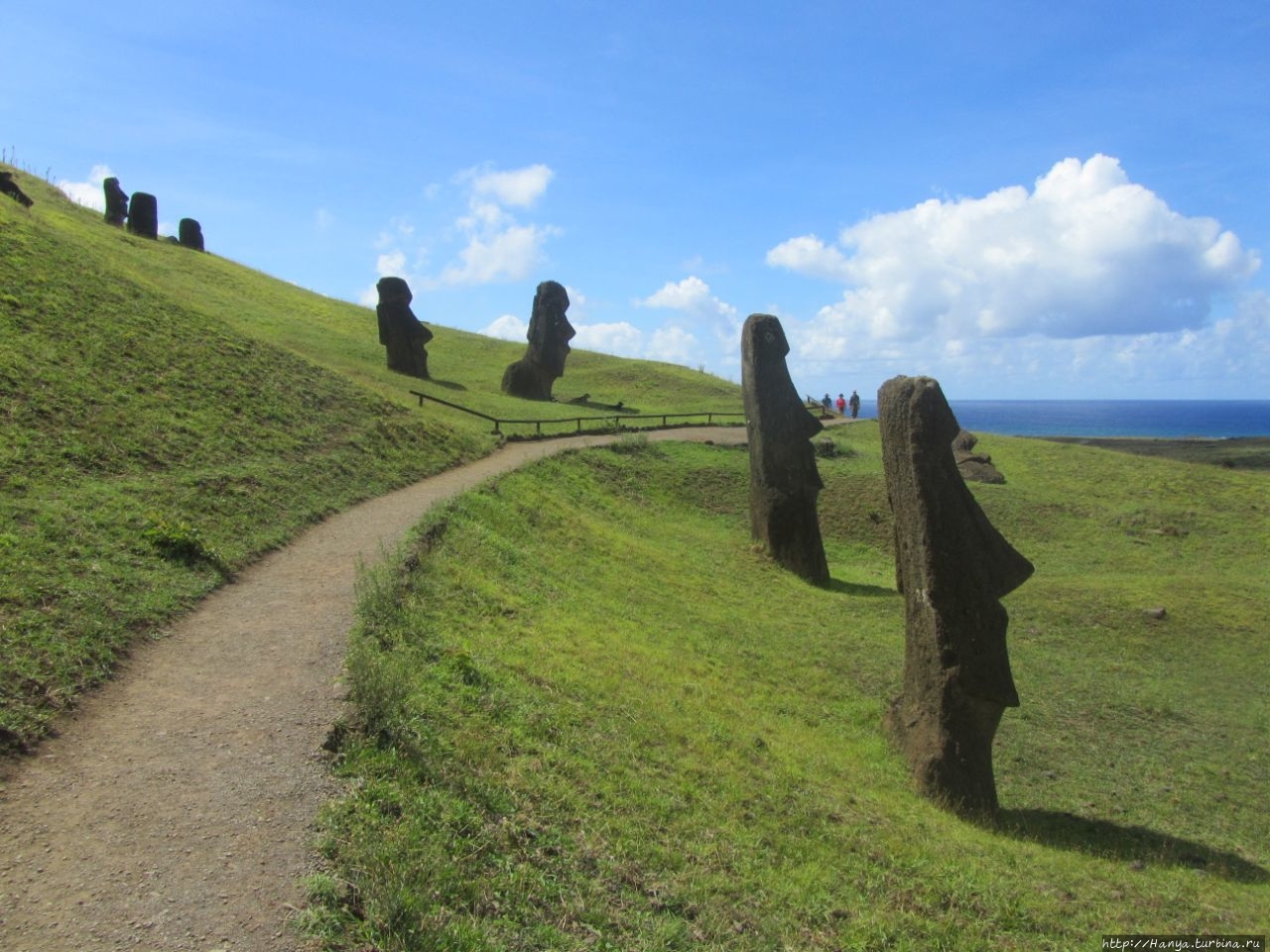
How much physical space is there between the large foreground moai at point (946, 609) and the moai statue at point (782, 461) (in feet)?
34.6

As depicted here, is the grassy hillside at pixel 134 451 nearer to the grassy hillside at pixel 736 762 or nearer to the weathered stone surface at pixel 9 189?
the grassy hillside at pixel 736 762

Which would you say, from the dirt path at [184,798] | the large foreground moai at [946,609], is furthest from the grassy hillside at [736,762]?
the large foreground moai at [946,609]

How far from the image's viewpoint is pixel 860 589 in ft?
73.8

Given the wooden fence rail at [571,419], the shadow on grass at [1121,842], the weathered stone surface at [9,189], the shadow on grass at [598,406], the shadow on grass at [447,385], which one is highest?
the weathered stone surface at [9,189]

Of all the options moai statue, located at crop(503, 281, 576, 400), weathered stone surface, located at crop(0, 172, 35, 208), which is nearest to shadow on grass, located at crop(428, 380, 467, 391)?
moai statue, located at crop(503, 281, 576, 400)

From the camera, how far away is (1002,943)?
7418mm

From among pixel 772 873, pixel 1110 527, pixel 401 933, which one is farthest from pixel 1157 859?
pixel 1110 527

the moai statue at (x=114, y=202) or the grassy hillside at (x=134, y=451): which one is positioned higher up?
the moai statue at (x=114, y=202)

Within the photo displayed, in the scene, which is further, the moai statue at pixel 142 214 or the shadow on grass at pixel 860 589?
the moai statue at pixel 142 214

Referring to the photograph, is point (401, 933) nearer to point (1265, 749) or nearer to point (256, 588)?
point (256, 588)

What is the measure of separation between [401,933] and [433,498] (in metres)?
14.4

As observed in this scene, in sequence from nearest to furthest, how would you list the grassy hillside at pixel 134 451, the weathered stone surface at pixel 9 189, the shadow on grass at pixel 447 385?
the grassy hillside at pixel 134 451 < the weathered stone surface at pixel 9 189 < the shadow on grass at pixel 447 385

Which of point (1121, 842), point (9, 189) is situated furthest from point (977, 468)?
point (9, 189)

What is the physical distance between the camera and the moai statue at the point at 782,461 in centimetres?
2319
